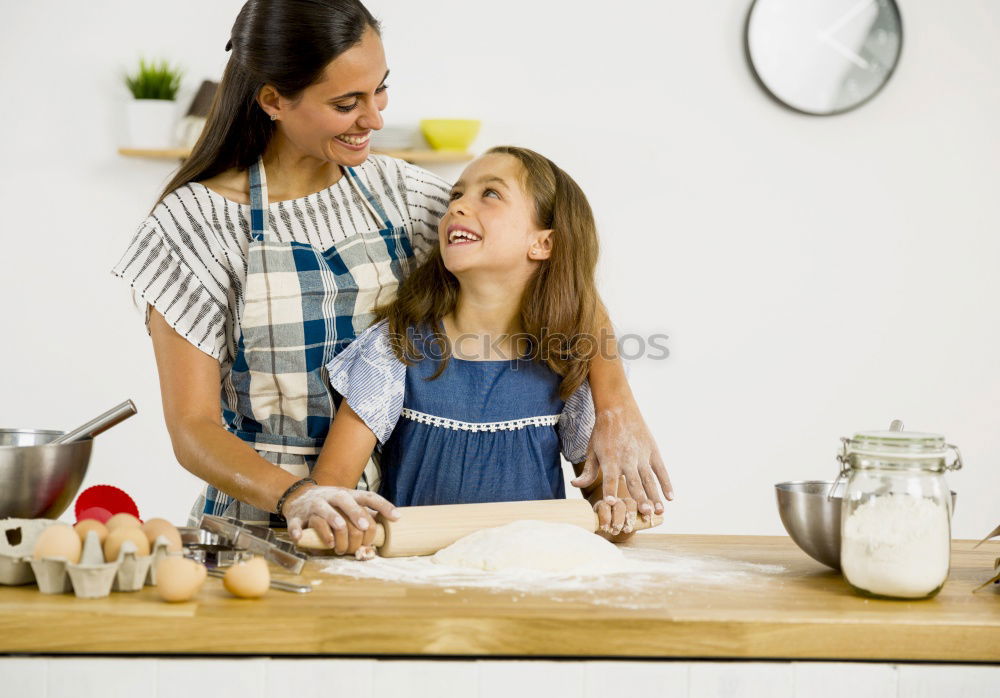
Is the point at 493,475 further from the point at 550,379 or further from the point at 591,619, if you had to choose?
the point at 591,619

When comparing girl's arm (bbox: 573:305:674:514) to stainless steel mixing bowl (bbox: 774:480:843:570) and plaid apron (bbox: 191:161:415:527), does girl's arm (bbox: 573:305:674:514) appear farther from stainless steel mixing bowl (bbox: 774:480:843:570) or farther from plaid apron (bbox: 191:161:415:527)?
plaid apron (bbox: 191:161:415:527)

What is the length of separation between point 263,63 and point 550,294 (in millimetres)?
591

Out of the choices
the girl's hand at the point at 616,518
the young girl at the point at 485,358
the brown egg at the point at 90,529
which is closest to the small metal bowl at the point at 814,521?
the girl's hand at the point at 616,518

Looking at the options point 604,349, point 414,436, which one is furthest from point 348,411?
point 604,349

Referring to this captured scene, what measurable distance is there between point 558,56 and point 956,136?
4.51 ft

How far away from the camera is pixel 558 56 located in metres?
3.33

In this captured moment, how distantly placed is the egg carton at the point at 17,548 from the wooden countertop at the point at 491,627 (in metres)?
0.01

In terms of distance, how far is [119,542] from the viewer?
105 cm

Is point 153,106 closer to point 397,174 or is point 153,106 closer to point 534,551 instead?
point 397,174

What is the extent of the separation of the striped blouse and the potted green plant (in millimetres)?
1734

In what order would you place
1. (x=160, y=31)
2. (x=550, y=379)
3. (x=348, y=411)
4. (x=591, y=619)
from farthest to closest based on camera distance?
1. (x=160, y=31)
2. (x=550, y=379)
3. (x=348, y=411)
4. (x=591, y=619)

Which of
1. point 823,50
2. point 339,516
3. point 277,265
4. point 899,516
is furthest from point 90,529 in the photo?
point 823,50

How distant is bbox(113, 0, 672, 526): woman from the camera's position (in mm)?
1502

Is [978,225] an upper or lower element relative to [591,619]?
upper
